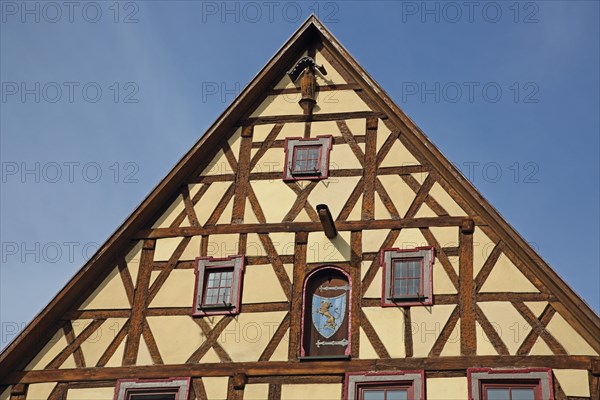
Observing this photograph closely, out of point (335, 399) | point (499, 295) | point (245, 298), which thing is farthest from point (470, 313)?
point (245, 298)

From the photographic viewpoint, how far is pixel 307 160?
21.3 m

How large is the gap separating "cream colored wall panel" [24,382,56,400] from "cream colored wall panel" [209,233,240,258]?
135 inches

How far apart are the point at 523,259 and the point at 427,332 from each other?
6.42ft

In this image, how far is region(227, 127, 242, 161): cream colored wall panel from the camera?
21703mm

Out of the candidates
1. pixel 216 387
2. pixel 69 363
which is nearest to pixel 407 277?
pixel 216 387

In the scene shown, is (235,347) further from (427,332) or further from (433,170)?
(433,170)

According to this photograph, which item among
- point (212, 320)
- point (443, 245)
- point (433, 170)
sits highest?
point (433, 170)

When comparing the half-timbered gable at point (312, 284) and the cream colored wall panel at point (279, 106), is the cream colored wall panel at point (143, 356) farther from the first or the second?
the cream colored wall panel at point (279, 106)

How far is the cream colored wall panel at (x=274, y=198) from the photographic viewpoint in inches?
818

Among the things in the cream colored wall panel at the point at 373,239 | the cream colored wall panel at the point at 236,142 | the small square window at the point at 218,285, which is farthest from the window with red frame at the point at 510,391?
the cream colored wall panel at the point at 236,142

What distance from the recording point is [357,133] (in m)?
21.4

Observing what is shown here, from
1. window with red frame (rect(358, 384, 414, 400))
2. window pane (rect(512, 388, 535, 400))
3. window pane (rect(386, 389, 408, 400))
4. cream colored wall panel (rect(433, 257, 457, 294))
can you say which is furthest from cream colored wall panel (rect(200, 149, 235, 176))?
window pane (rect(512, 388, 535, 400))

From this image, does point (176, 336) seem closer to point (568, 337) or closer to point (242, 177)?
point (242, 177)

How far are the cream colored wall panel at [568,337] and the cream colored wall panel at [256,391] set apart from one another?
4500mm
